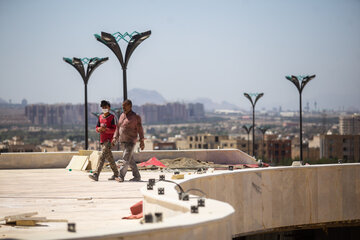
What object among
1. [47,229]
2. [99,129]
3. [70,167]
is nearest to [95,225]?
[47,229]

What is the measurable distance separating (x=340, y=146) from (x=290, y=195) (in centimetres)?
14462

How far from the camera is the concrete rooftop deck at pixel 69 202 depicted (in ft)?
27.2

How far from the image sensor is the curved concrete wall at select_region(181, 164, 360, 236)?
45.1ft

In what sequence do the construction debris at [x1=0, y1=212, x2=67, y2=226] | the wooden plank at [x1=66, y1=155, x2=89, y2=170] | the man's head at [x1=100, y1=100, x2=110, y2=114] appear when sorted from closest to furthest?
1. the construction debris at [x1=0, y1=212, x2=67, y2=226]
2. the man's head at [x1=100, y1=100, x2=110, y2=114]
3. the wooden plank at [x1=66, y1=155, x2=89, y2=170]

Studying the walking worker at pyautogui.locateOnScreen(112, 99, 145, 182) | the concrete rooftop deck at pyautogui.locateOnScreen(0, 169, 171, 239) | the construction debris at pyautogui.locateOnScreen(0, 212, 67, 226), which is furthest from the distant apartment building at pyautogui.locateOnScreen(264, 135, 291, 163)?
the construction debris at pyautogui.locateOnScreen(0, 212, 67, 226)

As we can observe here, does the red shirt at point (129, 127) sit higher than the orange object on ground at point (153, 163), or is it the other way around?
the red shirt at point (129, 127)

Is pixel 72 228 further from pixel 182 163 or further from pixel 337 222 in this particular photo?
pixel 182 163

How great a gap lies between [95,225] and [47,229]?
70cm

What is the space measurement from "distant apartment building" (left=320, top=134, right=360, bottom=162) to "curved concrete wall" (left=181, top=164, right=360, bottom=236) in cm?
13631

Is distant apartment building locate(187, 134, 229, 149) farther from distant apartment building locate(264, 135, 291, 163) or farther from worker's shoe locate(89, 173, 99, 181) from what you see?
worker's shoe locate(89, 173, 99, 181)

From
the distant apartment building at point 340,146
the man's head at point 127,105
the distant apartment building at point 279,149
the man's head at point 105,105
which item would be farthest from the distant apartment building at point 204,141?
the man's head at point 127,105

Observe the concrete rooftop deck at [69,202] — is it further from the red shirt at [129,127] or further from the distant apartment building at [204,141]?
the distant apartment building at [204,141]

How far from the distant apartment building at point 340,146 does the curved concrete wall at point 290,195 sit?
136 m

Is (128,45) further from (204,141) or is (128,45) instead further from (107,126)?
(204,141)
